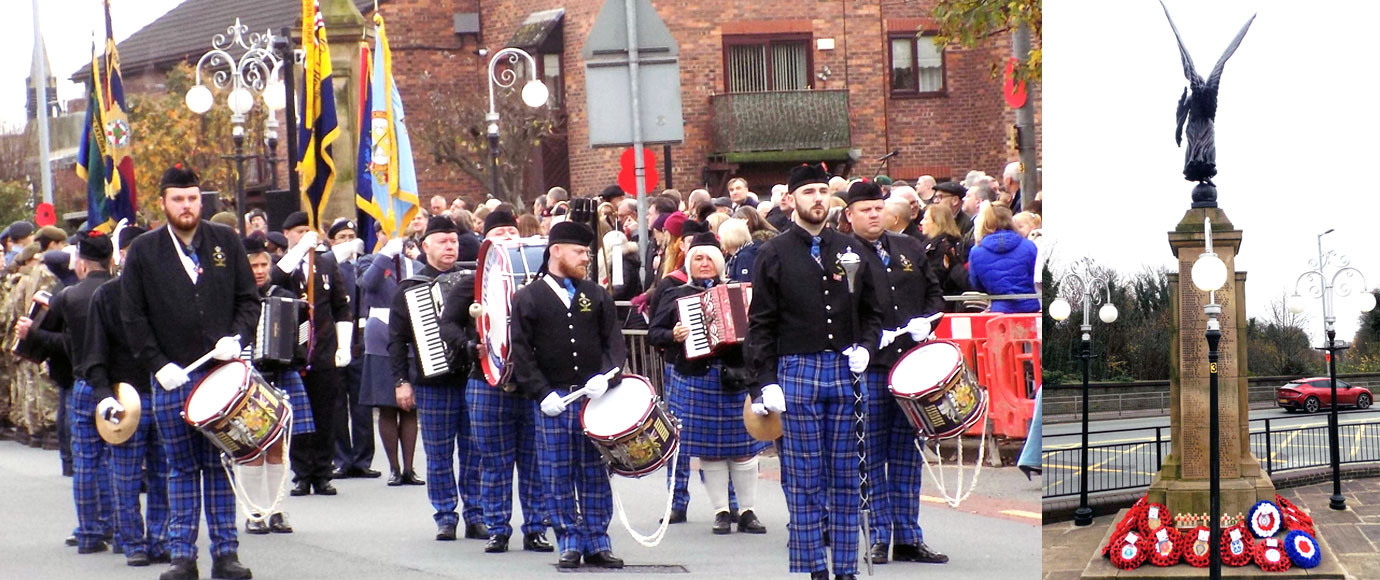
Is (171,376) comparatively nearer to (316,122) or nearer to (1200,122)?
(1200,122)

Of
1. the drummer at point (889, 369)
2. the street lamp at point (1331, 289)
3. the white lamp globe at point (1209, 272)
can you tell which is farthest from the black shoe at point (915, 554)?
the white lamp globe at point (1209, 272)

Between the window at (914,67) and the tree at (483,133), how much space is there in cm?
611

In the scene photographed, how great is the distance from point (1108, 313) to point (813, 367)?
3.51 m

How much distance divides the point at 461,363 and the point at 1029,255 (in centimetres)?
316

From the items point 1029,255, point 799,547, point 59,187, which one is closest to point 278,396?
point 799,547

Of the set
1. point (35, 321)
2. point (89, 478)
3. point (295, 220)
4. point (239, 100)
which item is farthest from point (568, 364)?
point (239, 100)

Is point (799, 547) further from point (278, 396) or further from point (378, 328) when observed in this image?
point (378, 328)

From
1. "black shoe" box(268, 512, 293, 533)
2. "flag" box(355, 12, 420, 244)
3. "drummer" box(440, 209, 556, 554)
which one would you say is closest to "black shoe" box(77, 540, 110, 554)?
"black shoe" box(268, 512, 293, 533)

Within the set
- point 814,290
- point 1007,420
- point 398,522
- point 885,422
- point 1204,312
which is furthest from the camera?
point 1007,420

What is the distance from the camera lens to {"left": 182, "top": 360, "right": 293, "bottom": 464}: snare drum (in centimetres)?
774

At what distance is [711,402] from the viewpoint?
9.20 metres

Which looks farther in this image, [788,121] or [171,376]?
[788,121]

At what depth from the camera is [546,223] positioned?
14.6m

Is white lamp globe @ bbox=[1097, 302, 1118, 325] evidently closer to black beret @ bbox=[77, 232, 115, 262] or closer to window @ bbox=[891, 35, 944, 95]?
black beret @ bbox=[77, 232, 115, 262]
